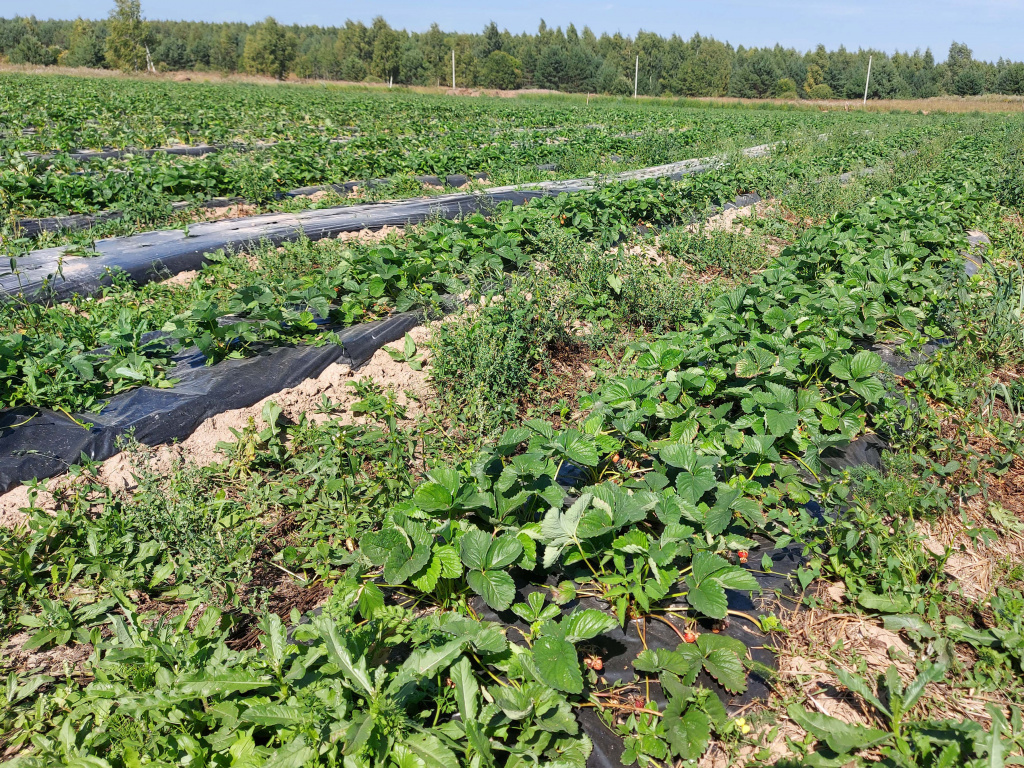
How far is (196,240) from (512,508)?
5362mm

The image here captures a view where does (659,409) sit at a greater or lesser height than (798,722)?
greater

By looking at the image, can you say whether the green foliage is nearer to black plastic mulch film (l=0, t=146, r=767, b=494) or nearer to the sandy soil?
black plastic mulch film (l=0, t=146, r=767, b=494)

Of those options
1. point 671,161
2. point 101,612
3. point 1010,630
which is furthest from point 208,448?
point 671,161

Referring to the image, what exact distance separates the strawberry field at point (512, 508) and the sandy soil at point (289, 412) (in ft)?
0.06

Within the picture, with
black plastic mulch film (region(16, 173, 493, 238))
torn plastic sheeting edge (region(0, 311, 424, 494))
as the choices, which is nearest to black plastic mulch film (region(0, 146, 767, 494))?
torn plastic sheeting edge (region(0, 311, 424, 494))

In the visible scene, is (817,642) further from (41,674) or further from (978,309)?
(978,309)

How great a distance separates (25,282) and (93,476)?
3149mm

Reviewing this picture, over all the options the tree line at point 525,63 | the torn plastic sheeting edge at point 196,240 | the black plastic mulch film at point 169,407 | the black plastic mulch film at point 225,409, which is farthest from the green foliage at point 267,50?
the black plastic mulch film at point 169,407

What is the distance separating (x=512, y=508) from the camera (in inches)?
92.3

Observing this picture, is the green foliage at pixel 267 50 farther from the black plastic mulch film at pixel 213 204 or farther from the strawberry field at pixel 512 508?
the strawberry field at pixel 512 508

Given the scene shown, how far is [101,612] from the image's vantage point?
7.72ft

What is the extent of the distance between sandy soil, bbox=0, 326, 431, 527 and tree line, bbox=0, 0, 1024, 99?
54529mm

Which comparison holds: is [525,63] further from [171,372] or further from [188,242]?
[171,372]

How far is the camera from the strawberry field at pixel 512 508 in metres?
1.79
